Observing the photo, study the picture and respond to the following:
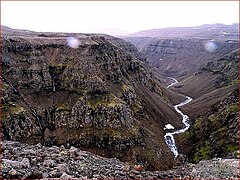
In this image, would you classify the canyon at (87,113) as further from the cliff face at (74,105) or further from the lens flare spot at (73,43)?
the lens flare spot at (73,43)

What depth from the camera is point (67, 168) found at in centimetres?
2611

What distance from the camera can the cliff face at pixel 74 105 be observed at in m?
101

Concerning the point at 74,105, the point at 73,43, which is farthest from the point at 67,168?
the point at 73,43

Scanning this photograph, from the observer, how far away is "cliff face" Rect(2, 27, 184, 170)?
10088cm

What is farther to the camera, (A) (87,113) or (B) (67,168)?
(A) (87,113)

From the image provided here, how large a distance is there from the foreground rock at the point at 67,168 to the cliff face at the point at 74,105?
67619 mm

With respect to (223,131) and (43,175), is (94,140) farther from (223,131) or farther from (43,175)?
(43,175)

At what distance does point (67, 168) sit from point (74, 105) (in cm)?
8515

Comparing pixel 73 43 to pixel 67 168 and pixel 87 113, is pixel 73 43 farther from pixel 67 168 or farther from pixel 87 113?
pixel 67 168

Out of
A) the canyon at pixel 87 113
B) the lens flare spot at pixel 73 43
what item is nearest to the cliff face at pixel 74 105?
the canyon at pixel 87 113

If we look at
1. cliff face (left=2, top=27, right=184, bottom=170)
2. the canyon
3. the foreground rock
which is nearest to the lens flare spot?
the canyon

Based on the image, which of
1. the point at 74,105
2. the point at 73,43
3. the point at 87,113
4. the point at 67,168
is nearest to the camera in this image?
the point at 67,168

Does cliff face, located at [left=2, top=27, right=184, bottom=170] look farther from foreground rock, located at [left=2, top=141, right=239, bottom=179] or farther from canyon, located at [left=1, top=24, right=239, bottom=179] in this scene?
foreground rock, located at [left=2, top=141, right=239, bottom=179]

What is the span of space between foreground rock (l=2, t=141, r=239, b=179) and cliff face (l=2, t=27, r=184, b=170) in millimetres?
67619
